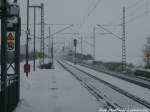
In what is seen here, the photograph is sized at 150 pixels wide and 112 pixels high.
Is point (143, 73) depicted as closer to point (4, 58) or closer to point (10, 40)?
point (10, 40)

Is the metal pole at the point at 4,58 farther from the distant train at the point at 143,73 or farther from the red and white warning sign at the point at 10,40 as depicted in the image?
the distant train at the point at 143,73

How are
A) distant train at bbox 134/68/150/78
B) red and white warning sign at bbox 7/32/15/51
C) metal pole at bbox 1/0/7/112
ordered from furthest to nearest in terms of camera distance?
distant train at bbox 134/68/150/78 → red and white warning sign at bbox 7/32/15/51 → metal pole at bbox 1/0/7/112

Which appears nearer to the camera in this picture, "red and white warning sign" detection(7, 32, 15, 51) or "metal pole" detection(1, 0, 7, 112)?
"metal pole" detection(1, 0, 7, 112)

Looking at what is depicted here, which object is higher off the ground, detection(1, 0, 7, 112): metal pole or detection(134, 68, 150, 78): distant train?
detection(1, 0, 7, 112): metal pole

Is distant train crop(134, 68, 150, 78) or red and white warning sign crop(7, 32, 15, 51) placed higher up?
red and white warning sign crop(7, 32, 15, 51)

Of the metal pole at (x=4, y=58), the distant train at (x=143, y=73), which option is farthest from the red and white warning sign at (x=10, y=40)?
the distant train at (x=143, y=73)

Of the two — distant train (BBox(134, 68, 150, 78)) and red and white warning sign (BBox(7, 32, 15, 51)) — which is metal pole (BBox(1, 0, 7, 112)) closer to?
red and white warning sign (BBox(7, 32, 15, 51))

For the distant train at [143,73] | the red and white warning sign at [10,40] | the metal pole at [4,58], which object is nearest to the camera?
the metal pole at [4,58]

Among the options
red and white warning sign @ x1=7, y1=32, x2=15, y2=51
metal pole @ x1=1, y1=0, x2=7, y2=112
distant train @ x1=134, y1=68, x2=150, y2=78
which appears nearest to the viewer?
metal pole @ x1=1, y1=0, x2=7, y2=112

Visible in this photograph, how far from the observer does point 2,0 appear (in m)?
11.1

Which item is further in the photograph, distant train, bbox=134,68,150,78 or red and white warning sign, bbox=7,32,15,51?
distant train, bbox=134,68,150,78

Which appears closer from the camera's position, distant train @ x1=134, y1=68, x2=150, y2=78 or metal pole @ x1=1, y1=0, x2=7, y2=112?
metal pole @ x1=1, y1=0, x2=7, y2=112

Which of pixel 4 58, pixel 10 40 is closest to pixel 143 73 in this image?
pixel 10 40

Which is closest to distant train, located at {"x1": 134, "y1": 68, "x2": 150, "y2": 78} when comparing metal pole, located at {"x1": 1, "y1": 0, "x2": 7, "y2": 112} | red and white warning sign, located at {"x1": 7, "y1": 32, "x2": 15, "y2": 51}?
red and white warning sign, located at {"x1": 7, "y1": 32, "x2": 15, "y2": 51}
